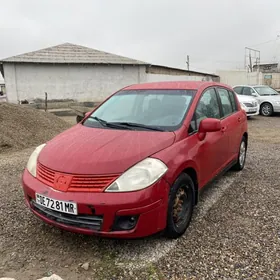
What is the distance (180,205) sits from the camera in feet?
9.45

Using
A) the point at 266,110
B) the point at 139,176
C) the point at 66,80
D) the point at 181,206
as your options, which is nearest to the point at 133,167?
the point at 139,176

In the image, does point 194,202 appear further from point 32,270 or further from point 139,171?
point 32,270

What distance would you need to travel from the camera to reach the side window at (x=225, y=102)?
4.30 meters

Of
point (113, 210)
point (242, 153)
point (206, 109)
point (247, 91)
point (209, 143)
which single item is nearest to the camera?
point (113, 210)

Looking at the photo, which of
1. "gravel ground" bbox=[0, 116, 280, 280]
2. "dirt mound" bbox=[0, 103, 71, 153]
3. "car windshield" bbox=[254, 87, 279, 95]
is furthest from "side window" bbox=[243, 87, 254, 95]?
"gravel ground" bbox=[0, 116, 280, 280]

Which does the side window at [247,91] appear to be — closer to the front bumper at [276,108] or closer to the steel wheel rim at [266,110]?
the steel wheel rim at [266,110]

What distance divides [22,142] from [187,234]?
5.91m

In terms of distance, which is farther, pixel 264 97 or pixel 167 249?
pixel 264 97

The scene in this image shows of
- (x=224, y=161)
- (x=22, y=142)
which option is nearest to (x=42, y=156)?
(x=224, y=161)

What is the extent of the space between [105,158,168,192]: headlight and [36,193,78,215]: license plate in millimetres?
335

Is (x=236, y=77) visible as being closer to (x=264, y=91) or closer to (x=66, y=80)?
(x=264, y=91)

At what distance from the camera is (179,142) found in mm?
2889

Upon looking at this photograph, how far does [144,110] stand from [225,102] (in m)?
1.59

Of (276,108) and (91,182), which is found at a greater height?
(91,182)
